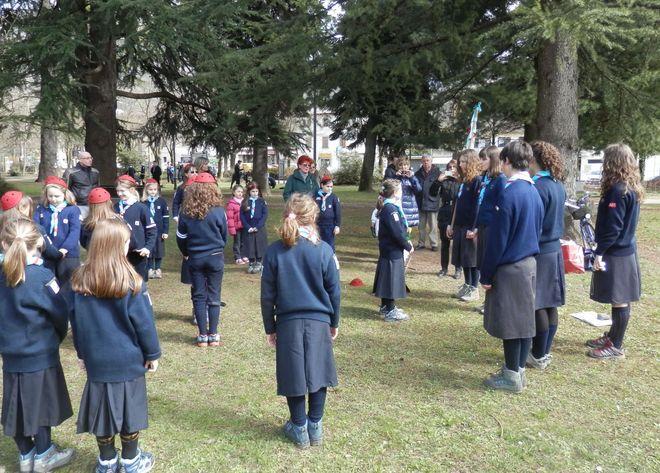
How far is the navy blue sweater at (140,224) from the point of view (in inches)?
274

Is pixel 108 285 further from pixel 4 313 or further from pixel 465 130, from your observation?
pixel 465 130

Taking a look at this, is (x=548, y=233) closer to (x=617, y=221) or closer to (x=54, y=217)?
(x=617, y=221)

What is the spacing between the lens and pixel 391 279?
261 inches

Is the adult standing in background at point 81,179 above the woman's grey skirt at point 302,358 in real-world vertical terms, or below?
above

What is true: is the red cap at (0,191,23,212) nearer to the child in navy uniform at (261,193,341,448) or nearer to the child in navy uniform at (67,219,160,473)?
the child in navy uniform at (67,219,160,473)

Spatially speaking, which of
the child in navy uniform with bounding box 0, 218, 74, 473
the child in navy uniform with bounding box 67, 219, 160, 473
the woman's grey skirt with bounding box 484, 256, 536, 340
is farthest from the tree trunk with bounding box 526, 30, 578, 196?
the child in navy uniform with bounding box 0, 218, 74, 473

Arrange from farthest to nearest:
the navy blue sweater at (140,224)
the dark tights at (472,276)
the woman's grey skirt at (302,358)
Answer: the dark tights at (472,276) < the navy blue sweater at (140,224) < the woman's grey skirt at (302,358)

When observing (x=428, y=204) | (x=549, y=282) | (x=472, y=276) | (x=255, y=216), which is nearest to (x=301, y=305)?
(x=549, y=282)

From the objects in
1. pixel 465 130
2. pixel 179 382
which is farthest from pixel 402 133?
pixel 179 382

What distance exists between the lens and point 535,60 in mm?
11500

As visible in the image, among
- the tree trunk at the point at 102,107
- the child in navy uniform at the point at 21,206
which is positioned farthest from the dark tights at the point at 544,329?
the tree trunk at the point at 102,107

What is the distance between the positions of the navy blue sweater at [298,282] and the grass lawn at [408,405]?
957mm

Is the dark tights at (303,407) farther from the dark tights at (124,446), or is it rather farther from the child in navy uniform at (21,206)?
the child in navy uniform at (21,206)

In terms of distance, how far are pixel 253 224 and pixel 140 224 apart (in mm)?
2810
